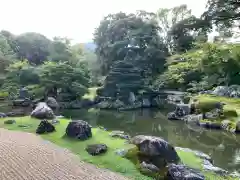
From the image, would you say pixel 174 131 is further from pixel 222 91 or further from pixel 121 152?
pixel 222 91

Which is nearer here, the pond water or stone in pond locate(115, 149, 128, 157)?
stone in pond locate(115, 149, 128, 157)

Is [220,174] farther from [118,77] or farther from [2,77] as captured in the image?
[2,77]

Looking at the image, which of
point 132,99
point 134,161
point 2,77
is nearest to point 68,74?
point 132,99

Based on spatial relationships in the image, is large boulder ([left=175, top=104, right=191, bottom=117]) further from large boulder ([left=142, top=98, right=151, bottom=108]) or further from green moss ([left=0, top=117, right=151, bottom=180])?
green moss ([left=0, top=117, right=151, bottom=180])

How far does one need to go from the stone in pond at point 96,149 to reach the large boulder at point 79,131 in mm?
1145

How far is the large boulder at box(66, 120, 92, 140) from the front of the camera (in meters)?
10.2

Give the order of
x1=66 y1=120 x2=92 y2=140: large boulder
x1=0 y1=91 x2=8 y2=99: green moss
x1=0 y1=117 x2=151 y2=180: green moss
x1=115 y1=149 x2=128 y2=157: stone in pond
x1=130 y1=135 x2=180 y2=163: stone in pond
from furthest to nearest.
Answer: x1=0 y1=91 x2=8 y2=99: green moss, x1=66 y1=120 x2=92 y2=140: large boulder, x1=115 y1=149 x2=128 y2=157: stone in pond, x1=130 y1=135 x2=180 y2=163: stone in pond, x1=0 y1=117 x2=151 y2=180: green moss

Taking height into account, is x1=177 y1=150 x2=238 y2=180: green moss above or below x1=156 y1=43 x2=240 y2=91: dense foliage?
below

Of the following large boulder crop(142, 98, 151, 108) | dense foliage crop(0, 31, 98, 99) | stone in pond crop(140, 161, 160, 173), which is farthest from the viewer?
large boulder crop(142, 98, 151, 108)

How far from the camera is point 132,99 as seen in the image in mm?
26719

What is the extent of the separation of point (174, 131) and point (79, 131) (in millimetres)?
7404

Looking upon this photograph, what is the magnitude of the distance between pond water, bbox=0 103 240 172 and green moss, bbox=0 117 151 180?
3883 millimetres

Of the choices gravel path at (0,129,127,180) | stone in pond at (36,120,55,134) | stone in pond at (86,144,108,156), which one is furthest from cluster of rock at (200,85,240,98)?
gravel path at (0,129,127,180)

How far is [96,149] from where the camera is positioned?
29.1ft
